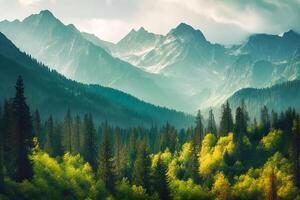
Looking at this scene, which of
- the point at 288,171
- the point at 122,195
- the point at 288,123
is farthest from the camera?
the point at 288,123

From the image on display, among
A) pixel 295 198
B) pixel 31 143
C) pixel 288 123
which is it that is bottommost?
pixel 295 198

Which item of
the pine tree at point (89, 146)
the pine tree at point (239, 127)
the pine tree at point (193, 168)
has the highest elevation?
the pine tree at point (239, 127)

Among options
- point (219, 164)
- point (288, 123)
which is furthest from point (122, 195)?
point (288, 123)

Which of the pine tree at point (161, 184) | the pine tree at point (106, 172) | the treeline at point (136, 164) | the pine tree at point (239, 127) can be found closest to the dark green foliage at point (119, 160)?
the treeline at point (136, 164)

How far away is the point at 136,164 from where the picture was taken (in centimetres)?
13612

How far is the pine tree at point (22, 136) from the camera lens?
106 m

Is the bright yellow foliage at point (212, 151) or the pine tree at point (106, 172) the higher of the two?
the bright yellow foliage at point (212, 151)

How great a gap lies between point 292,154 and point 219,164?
27.4 m

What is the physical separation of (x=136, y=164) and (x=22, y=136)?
37137 millimetres

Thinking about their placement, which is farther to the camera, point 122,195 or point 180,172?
point 180,172

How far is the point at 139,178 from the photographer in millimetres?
134250

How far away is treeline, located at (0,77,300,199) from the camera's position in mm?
107125

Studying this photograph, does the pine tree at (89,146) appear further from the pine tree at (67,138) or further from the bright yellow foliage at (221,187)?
the bright yellow foliage at (221,187)

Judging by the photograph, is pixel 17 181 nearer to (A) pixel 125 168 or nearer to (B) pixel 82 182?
(B) pixel 82 182
